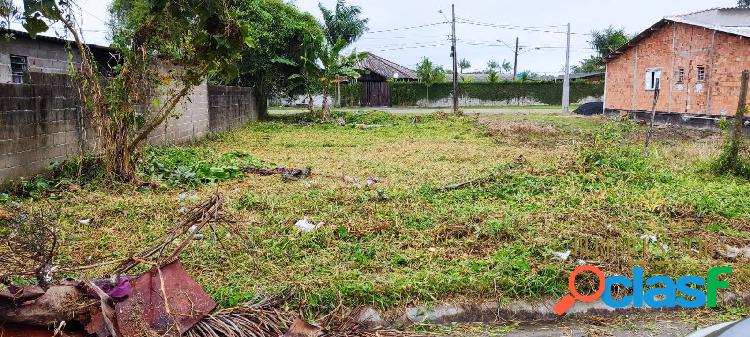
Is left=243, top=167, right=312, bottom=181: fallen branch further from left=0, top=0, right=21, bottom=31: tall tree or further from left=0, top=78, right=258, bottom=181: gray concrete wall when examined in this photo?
left=0, top=0, right=21, bottom=31: tall tree

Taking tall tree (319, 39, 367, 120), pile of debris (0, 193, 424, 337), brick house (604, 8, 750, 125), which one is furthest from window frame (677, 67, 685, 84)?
pile of debris (0, 193, 424, 337)

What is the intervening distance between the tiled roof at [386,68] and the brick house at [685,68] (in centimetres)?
1605

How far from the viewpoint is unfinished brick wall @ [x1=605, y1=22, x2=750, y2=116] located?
17656 mm

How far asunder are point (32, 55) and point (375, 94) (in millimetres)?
26363

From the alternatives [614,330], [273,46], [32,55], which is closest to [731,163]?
[614,330]

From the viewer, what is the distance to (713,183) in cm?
714

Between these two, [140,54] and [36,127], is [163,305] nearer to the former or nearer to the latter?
[140,54]

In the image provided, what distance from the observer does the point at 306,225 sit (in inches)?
199

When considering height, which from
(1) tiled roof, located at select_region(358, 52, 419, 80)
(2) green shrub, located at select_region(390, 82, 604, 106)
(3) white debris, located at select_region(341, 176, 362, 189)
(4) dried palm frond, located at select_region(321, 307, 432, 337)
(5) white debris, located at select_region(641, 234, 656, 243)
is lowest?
(4) dried palm frond, located at select_region(321, 307, 432, 337)

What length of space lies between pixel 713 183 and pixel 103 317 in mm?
7130

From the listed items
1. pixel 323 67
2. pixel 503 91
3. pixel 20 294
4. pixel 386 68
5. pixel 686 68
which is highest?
pixel 386 68

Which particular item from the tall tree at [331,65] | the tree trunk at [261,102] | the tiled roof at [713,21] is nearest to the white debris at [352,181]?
the tall tree at [331,65]

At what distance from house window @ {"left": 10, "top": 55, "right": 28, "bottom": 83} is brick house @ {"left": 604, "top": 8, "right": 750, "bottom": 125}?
16.3 metres

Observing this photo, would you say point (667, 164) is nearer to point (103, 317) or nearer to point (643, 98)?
point (103, 317)
